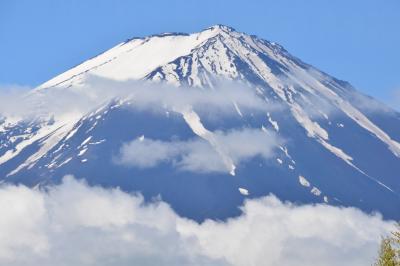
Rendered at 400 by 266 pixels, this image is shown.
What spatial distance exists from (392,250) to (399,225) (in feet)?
11.1

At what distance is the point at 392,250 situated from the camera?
217 ft

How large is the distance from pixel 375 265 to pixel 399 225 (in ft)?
11.3

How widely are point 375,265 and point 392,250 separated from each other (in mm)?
1335

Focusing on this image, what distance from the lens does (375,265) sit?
215ft

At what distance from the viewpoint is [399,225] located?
63.0m
